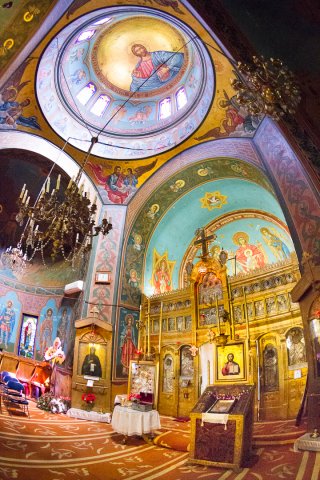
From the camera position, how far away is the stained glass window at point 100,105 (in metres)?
13.4

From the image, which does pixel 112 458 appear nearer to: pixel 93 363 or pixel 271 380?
pixel 271 380

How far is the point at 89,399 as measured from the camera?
36.5 feet

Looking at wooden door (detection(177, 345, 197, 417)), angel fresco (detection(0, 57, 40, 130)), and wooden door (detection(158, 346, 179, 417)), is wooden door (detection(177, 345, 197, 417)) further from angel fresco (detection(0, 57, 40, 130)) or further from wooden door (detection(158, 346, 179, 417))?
angel fresco (detection(0, 57, 40, 130))

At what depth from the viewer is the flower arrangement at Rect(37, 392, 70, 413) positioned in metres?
10.6

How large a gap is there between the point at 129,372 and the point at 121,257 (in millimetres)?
4296

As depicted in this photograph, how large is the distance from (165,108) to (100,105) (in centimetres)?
259

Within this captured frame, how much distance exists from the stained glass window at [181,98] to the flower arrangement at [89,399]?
10.6m

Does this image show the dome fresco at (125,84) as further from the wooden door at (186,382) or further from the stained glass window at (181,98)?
the wooden door at (186,382)

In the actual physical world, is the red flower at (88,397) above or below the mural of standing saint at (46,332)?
below

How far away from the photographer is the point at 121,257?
44.6 ft

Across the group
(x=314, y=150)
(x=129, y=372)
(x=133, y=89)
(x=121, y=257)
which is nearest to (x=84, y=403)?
(x=129, y=372)

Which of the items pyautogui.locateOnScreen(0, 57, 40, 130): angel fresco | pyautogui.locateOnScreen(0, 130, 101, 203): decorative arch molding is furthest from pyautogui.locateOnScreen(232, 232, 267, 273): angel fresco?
pyautogui.locateOnScreen(0, 57, 40, 130): angel fresco

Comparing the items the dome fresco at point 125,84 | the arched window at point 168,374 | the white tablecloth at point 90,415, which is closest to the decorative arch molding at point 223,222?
the arched window at point 168,374

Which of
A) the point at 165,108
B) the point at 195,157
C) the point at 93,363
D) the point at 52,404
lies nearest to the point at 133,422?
the point at 52,404
